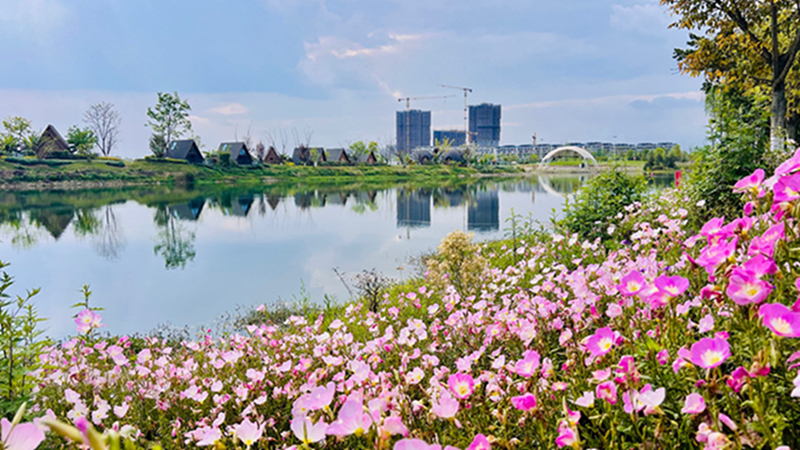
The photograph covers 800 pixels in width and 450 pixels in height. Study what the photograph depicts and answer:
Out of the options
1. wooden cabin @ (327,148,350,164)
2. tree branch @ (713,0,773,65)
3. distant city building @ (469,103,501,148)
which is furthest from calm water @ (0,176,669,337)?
distant city building @ (469,103,501,148)

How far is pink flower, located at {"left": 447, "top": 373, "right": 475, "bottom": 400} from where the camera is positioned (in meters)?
1.38

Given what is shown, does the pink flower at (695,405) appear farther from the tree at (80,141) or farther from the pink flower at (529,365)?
the tree at (80,141)

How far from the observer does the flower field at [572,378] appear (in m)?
1.02

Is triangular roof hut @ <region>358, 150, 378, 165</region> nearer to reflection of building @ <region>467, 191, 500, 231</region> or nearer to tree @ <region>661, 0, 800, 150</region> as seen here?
reflection of building @ <region>467, 191, 500, 231</region>

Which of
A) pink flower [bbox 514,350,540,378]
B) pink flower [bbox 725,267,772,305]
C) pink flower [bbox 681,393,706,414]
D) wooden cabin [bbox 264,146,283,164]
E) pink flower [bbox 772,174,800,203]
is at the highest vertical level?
wooden cabin [bbox 264,146,283,164]

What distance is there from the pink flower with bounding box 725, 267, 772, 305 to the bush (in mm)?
5081

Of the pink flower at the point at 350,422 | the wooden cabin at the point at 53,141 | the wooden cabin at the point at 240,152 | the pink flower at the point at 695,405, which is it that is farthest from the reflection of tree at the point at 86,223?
the wooden cabin at the point at 240,152

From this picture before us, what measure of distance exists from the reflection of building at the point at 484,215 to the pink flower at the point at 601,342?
12.1m

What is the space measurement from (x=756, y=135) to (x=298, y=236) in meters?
10.6

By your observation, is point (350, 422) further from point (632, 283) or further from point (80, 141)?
point (80, 141)

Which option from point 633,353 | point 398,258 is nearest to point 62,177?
point 398,258

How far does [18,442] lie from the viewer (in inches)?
29.3

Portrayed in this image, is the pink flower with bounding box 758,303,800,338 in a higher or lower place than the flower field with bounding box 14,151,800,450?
higher

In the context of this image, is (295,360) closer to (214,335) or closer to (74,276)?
(214,335)
